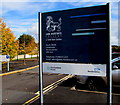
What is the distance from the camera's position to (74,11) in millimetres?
3545

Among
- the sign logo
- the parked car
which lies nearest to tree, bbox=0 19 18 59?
the parked car

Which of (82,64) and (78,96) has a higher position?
(82,64)

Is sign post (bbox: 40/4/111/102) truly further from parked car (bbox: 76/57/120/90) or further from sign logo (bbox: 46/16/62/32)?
parked car (bbox: 76/57/120/90)

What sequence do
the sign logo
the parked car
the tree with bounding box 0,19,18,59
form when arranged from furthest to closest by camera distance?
the tree with bounding box 0,19,18,59
the parked car
the sign logo

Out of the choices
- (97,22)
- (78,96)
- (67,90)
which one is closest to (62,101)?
(78,96)

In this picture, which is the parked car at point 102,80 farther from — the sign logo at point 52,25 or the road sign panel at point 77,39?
the sign logo at point 52,25

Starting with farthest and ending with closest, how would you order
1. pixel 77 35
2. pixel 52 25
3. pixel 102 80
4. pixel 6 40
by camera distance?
pixel 6 40, pixel 102 80, pixel 52 25, pixel 77 35

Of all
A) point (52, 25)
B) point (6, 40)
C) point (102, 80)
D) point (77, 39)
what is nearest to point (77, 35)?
point (77, 39)

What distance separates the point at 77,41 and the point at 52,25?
0.83m

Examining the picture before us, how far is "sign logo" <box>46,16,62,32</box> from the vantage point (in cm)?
371

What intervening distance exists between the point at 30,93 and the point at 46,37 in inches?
143

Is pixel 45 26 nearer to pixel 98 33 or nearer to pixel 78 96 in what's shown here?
pixel 98 33

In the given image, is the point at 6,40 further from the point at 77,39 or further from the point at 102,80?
the point at 77,39

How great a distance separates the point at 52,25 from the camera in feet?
12.5
